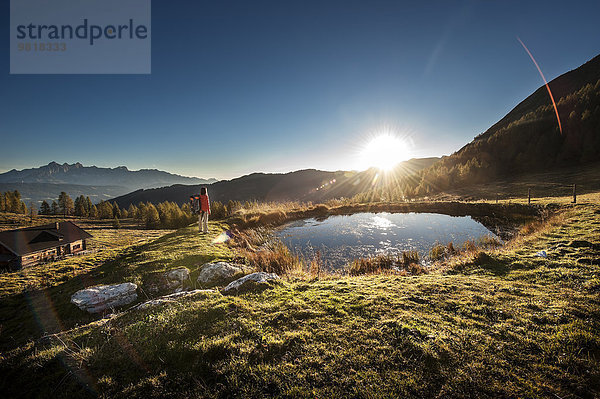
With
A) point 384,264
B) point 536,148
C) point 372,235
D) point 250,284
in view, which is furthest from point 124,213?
point 536,148

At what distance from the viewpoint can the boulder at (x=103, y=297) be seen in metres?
5.67

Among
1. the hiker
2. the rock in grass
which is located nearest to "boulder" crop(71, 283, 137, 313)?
the rock in grass

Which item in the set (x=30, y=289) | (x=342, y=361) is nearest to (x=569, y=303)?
(x=342, y=361)

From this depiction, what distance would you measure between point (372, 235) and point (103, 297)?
13457mm

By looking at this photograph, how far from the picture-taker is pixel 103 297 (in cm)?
583

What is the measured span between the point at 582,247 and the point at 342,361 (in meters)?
10.6

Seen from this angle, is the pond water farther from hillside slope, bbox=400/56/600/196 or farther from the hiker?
hillside slope, bbox=400/56/600/196

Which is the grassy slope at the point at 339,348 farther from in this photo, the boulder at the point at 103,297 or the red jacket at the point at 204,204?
the red jacket at the point at 204,204

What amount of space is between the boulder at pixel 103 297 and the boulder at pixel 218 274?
201 cm

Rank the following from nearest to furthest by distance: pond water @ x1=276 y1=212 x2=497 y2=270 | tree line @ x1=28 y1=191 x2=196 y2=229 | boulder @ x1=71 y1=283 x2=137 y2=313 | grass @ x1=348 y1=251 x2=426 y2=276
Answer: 1. boulder @ x1=71 y1=283 x2=137 y2=313
2. grass @ x1=348 y1=251 x2=426 y2=276
3. pond water @ x1=276 y1=212 x2=497 y2=270
4. tree line @ x1=28 y1=191 x2=196 y2=229

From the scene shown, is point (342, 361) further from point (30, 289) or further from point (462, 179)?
point (462, 179)

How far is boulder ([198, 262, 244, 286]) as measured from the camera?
6.86m

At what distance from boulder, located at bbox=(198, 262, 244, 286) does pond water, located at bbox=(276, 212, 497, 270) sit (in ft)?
14.3

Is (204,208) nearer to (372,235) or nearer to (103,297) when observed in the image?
(103,297)
